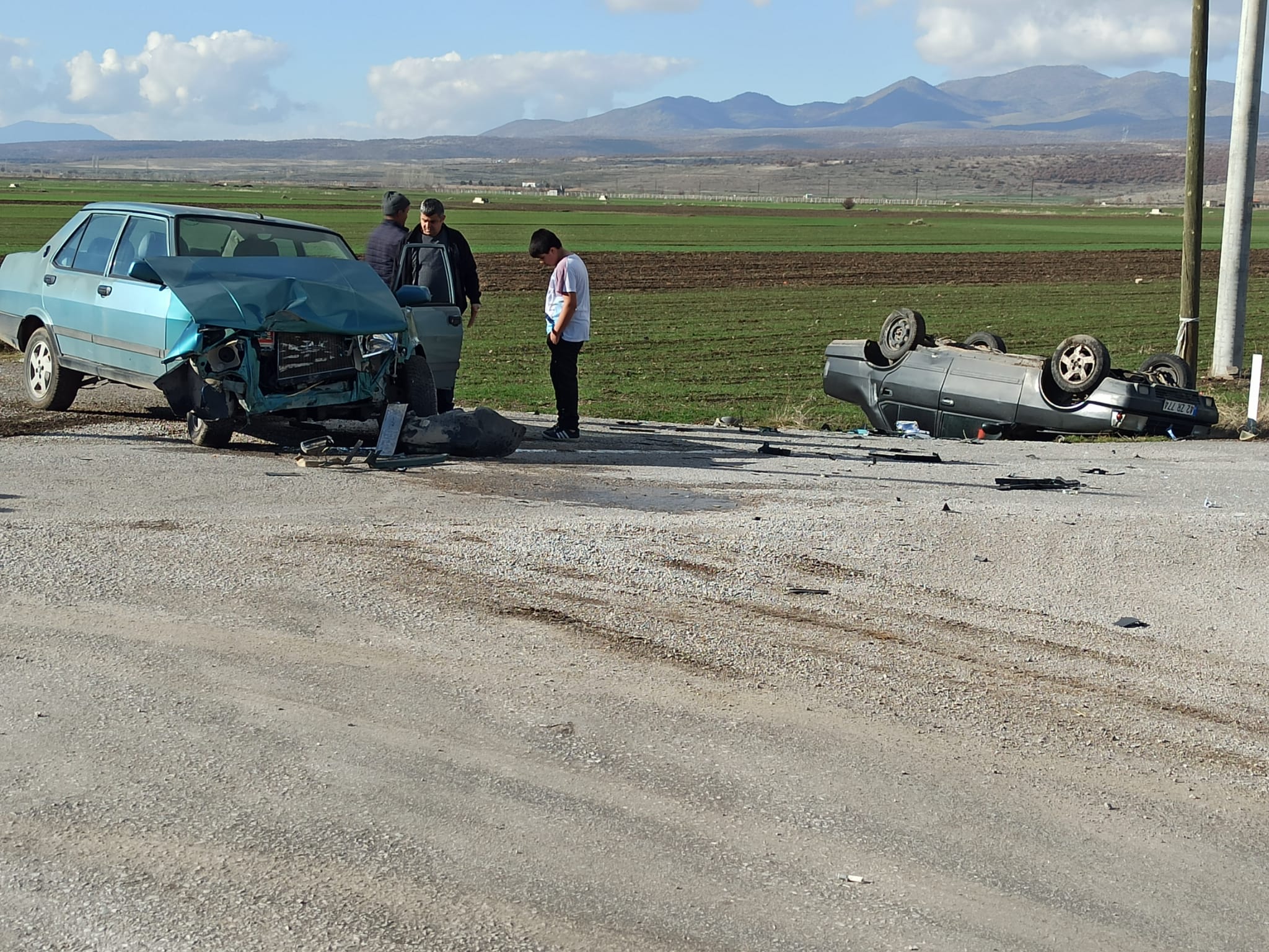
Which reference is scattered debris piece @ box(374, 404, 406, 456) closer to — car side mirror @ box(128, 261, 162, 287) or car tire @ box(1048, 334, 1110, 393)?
car side mirror @ box(128, 261, 162, 287)

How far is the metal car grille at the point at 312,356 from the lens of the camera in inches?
Answer: 410

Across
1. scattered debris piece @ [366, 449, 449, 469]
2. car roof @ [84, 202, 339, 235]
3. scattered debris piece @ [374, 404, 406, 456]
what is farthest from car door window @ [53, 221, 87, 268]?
scattered debris piece @ [366, 449, 449, 469]

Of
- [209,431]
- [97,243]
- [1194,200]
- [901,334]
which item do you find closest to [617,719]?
[209,431]

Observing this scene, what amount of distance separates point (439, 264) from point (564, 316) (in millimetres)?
1268

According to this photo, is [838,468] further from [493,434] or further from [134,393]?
[134,393]

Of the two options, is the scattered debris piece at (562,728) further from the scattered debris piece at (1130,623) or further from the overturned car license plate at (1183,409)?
the overturned car license plate at (1183,409)

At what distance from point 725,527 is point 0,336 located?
7.83 meters

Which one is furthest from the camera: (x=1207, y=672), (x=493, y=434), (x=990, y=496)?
(x=493, y=434)

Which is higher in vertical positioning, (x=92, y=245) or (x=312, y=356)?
(x=92, y=245)

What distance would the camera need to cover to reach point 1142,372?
15.7 m

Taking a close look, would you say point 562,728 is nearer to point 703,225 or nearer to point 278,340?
point 278,340

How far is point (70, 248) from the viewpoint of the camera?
1221 centimetres

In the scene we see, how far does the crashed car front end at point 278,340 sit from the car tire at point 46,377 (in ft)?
5.88

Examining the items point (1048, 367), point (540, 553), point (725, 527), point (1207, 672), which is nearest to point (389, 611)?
point (540, 553)
